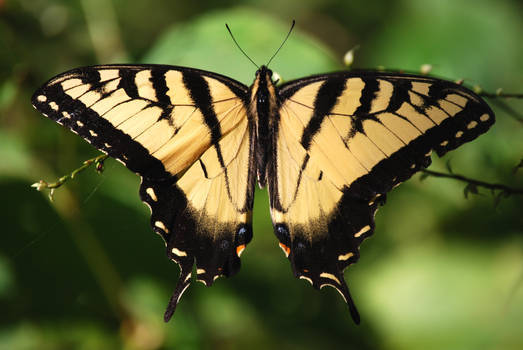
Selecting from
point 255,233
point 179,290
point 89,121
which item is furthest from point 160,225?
point 255,233

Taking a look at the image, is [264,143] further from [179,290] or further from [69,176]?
[69,176]

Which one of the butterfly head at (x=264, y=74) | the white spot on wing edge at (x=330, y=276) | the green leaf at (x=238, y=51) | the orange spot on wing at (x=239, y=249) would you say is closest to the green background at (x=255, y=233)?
the green leaf at (x=238, y=51)

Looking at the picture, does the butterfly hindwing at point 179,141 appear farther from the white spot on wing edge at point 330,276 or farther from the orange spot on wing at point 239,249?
the white spot on wing edge at point 330,276

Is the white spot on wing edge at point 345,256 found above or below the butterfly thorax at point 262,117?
below

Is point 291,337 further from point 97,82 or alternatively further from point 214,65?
point 97,82

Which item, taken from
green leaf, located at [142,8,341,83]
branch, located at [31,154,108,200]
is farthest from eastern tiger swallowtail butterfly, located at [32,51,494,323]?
green leaf, located at [142,8,341,83]

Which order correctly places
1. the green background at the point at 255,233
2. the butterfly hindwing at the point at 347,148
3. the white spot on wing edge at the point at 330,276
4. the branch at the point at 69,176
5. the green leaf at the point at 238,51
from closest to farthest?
the branch at the point at 69,176
the butterfly hindwing at the point at 347,148
the white spot on wing edge at the point at 330,276
the green leaf at the point at 238,51
the green background at the point at 255,233
